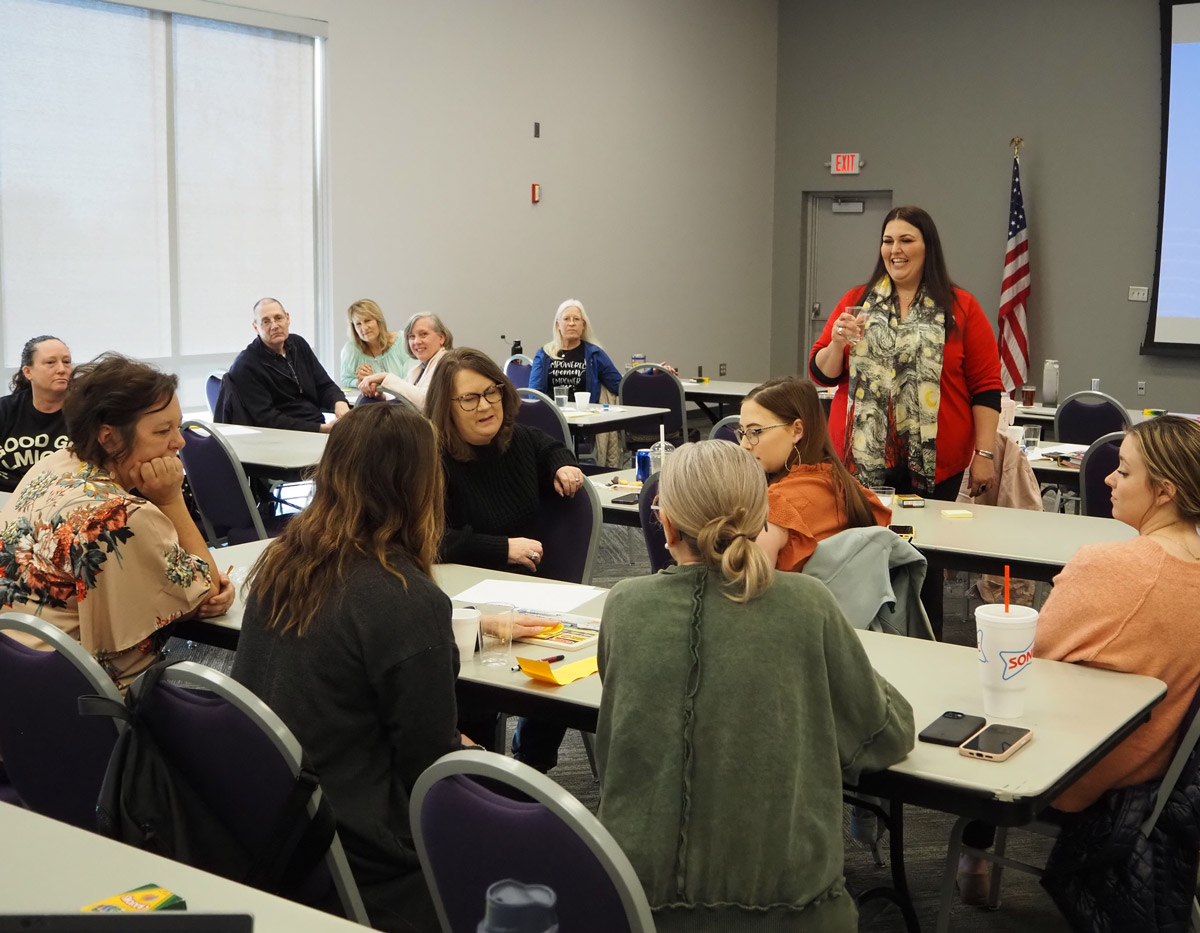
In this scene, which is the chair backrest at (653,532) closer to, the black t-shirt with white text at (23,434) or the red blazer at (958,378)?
the red blazer at (958,378)

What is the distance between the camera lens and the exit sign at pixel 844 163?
40.1 feet

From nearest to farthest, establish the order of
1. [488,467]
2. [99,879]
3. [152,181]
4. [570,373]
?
[99,879] < [488,467] < [152,181] < [570,373]

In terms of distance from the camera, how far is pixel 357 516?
2096mm

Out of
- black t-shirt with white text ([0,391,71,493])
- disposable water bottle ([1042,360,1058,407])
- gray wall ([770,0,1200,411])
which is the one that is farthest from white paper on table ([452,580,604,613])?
gray wall ([770,0,1200,411])

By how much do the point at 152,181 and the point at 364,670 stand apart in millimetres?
6476

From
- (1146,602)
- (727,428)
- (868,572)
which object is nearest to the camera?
(1146,602)

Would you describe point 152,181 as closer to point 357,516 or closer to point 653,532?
point 653,532

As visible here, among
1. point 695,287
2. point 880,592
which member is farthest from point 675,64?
→ point 880,592

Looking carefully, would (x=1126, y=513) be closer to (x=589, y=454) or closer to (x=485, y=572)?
(x=485, y=572)

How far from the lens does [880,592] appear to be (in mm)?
2705

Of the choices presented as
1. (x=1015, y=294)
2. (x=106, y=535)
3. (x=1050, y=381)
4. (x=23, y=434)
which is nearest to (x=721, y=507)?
(x=106, y=535)

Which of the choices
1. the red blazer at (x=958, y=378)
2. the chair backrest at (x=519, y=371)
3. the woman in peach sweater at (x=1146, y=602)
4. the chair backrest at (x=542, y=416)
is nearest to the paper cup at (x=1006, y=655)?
the woman in peach sweater at (x=1146, y=602)

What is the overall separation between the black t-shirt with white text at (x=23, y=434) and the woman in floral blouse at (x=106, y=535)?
213 cm

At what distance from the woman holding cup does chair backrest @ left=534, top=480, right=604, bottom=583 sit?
150 centimetres
